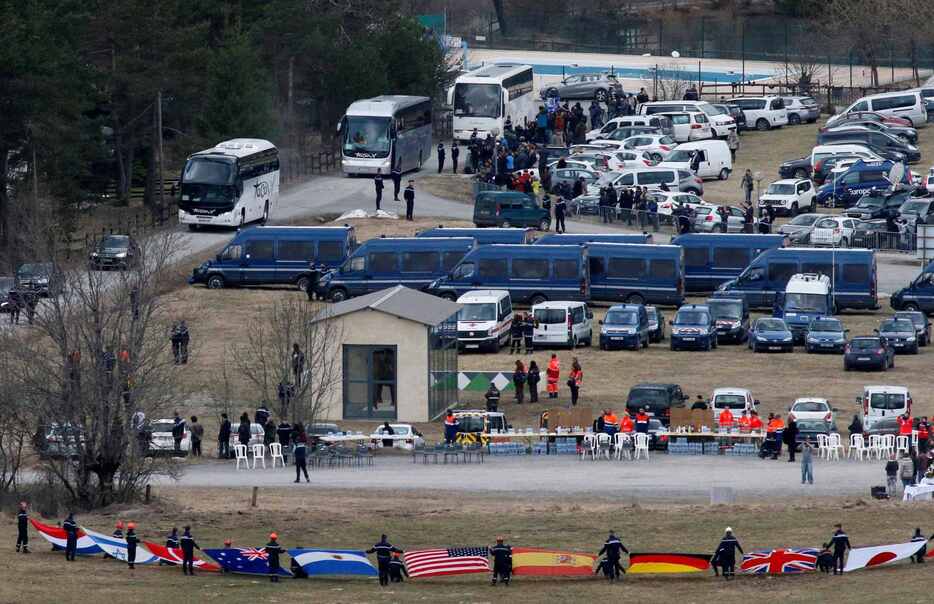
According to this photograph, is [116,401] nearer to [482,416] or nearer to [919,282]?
[482,416]

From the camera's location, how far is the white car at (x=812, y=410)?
47.3 metres

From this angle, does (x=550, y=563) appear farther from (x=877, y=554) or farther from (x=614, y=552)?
(x=877, y=554)

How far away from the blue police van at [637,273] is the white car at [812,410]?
51.7 ft

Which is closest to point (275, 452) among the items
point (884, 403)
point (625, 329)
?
→ point (884, 403)

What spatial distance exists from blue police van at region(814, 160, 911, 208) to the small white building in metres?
30.4

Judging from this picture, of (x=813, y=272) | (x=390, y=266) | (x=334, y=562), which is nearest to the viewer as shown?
(x=334, y=562)

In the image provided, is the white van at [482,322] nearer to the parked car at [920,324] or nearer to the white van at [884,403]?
the parked car at [920,324]

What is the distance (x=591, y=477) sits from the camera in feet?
146

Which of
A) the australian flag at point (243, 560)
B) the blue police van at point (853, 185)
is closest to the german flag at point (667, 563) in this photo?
the australian flag at point (243, 560)

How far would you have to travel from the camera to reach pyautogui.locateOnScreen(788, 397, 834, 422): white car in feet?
155

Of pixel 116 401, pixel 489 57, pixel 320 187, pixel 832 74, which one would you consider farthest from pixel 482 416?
pixel 489 57

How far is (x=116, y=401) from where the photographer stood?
4328 cm

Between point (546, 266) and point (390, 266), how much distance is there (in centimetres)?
471

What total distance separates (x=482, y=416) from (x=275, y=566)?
38.4ft
